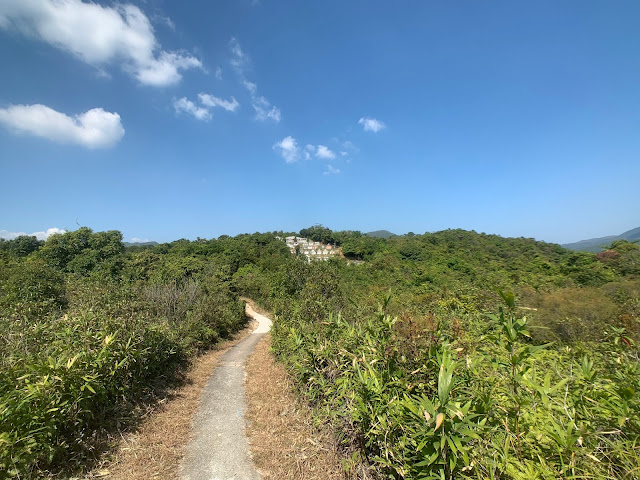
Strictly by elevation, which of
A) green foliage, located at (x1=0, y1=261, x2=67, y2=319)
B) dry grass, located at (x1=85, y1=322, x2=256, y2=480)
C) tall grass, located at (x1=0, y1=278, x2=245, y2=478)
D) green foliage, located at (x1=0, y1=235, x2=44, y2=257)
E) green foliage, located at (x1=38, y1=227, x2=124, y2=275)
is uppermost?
green foliage, located at (x1=0, y1=235, x2=44, y2=257)

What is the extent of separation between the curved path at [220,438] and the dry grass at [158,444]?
0.50 feet

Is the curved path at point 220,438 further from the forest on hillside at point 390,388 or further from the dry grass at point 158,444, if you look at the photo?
the forest on hillside at point 390,388

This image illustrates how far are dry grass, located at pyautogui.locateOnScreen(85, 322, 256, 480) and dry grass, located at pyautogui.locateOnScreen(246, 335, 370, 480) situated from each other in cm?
105

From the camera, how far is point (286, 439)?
13.9 ft

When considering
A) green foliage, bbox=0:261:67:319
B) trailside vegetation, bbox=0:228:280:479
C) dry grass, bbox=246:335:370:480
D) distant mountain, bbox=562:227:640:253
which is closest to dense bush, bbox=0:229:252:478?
trailside vegetation, bbox=0:228:280:479

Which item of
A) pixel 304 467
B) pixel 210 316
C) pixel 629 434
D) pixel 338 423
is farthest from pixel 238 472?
pixel 210 316

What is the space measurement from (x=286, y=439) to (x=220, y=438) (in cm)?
105

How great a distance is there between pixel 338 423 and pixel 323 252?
223 ft

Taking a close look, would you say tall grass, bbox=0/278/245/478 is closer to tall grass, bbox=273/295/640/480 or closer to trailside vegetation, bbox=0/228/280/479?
trailside vegetation, bbox=0/228/280/479

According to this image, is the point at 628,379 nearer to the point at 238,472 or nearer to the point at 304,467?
the point at 304,467

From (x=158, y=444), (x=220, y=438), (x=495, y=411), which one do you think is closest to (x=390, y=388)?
(x=495, y=411)

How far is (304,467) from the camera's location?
138 inches

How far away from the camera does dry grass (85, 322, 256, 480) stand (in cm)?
329

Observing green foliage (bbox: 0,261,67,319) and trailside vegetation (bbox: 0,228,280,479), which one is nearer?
trailside vegetation (bbox: 0,228,280,479)
